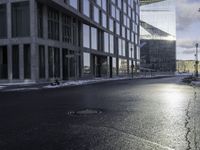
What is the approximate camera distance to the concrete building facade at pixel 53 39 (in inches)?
1827

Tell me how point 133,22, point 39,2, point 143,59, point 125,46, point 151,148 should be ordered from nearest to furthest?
point 151,148, point 39,2, point 125,46, point 133,22, point 143,59

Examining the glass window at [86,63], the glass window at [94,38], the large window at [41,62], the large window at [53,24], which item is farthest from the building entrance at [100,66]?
the large window at [41,62]

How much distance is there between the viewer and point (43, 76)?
157ft

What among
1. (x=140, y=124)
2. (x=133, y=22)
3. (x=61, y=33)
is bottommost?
(x=140, y=124)

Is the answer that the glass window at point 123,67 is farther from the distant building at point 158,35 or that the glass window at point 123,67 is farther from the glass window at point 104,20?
the distant building at point 158,35

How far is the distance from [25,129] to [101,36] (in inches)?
2748

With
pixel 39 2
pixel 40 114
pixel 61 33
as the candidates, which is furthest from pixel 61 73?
pixel 40 114

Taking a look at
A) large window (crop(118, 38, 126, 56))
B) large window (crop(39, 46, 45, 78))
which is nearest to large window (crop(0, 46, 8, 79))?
large window (crop(39, 46, 45, 78))

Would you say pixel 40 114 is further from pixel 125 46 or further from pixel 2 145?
pixel 125 46

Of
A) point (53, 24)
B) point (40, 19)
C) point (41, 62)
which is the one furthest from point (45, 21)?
point (41, 62)

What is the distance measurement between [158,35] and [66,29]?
338ft

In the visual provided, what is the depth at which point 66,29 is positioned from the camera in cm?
5725

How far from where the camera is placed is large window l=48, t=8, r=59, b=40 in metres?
50.8

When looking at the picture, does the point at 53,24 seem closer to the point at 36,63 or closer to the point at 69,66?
the point at 69,66
